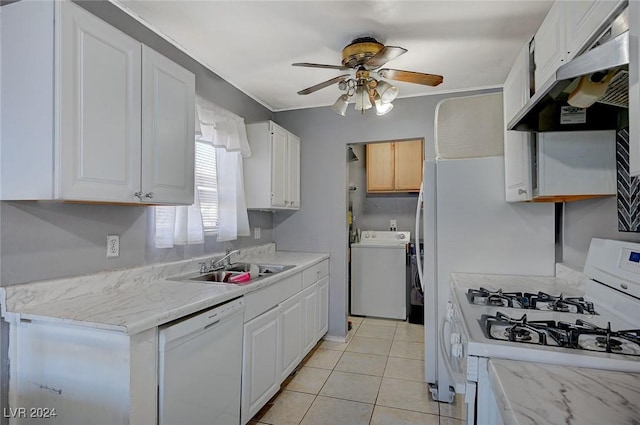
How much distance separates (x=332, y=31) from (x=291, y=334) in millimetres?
2143

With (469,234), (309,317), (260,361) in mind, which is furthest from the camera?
(309,317)

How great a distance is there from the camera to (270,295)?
2.13 metres

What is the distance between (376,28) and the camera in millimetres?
2023

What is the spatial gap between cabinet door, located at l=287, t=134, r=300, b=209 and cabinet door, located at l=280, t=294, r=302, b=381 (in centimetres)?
109

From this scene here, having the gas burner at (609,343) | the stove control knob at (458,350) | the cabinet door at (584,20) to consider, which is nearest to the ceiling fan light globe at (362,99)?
the cabinet door at (584,20)

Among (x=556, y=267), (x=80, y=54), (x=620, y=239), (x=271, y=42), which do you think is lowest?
(x=556, y=267)

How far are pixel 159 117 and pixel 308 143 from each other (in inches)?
78.7

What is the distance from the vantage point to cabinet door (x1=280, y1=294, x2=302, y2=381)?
2368mm

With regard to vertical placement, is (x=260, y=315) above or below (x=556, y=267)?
below

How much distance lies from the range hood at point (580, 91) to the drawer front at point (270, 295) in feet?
5.29

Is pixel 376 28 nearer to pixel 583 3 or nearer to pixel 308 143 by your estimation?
pixel 583 3

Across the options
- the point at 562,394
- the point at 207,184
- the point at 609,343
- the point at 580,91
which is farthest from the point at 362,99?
the point at 562,394

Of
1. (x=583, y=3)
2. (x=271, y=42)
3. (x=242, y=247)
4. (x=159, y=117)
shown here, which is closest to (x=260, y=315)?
(x=242, y=247)

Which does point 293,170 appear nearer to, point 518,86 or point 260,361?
point 260,361
